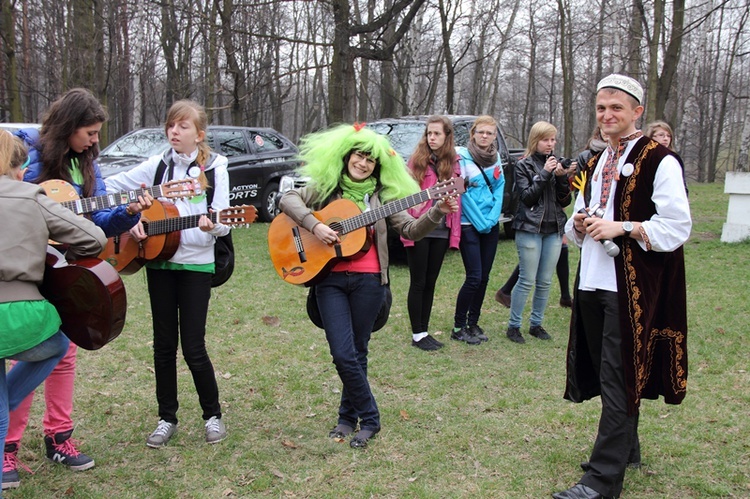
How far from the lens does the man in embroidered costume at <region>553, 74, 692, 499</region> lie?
9.84 feet

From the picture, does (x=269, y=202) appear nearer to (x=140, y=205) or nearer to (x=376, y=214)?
(x=376, y=214)

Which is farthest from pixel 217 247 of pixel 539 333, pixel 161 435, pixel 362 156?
pixel 539 333

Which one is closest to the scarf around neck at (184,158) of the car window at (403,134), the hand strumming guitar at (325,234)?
the hand strumming guitar at (325,234)

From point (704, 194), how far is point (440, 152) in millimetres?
13740

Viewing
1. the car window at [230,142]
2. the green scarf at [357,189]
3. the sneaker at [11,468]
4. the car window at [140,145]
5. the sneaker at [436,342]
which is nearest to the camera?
the sneaker at [11,468]

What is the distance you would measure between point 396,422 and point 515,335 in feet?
7.17

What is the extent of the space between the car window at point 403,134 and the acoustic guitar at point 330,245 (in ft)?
15.8

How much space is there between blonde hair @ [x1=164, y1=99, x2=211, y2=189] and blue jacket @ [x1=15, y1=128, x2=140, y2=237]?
1.47 feet

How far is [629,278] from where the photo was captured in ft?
10.0

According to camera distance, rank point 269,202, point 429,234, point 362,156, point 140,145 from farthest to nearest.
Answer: point 269,202 → point 140,145 → point 429,234 → point 362,156

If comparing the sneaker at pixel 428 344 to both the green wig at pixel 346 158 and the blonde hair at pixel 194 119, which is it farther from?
the blonde hair at pixel 194 119

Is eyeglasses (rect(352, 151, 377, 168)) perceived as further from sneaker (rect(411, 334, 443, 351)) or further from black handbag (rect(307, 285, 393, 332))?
sneaker (rect(411, 334, 443, 351))

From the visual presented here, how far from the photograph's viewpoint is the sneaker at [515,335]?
19.5 ft

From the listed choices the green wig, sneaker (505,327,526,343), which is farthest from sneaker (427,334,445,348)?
the green wig
